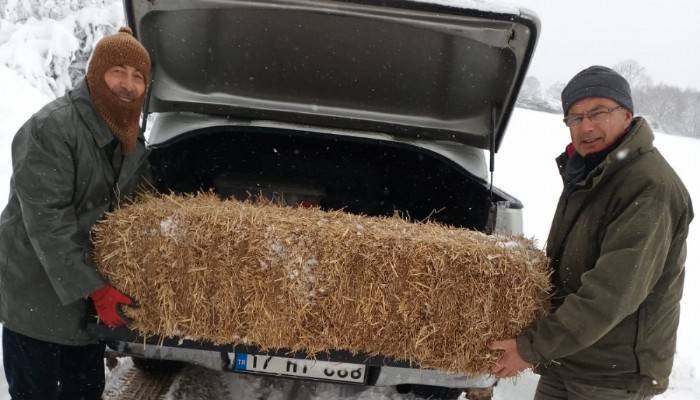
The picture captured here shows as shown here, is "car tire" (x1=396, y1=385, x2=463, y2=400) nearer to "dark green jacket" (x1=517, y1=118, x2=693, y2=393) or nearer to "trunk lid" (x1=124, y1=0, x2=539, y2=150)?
"dark green jacket" (x1=517, y1=118, x2=693, y2=393)

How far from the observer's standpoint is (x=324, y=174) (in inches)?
152

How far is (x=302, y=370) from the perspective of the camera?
2305 millimetres

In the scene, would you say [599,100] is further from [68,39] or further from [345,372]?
[68,39]

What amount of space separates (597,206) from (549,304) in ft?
1.34

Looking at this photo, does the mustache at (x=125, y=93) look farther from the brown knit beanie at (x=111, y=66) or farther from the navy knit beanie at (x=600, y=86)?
the navy knit beanie at (x=600, y=86)

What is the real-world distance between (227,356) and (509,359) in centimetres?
119

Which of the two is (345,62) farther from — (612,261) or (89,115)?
(612,261)

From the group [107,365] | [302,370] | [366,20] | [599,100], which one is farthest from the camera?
[107,365]

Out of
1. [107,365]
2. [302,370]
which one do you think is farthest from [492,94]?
[107,365]

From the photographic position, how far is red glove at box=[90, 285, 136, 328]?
1843mm

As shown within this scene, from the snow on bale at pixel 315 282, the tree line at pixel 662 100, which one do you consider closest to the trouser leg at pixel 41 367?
the snow on bale at pixel 315 282

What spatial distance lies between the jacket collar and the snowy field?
159 centimetres

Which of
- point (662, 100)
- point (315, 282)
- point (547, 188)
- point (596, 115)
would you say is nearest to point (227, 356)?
point (315, 282)

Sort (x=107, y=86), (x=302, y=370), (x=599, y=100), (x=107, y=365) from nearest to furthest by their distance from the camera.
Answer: (x=599, y=100) < (x=107, y=86) < (x=302, y=370) < (x=107, y=365)
